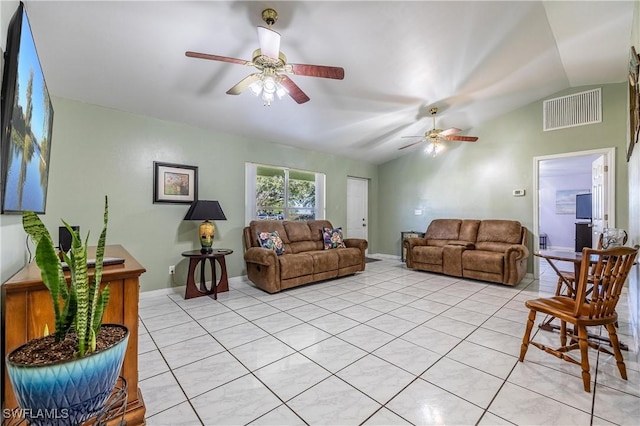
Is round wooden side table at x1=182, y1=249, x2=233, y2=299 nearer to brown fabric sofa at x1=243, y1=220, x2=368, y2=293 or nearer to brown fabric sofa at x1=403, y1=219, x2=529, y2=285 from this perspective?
brown fabric sofa at x1=243, y1=220, x2=368, y2=293

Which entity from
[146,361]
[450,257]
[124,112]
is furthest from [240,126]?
[450,257]

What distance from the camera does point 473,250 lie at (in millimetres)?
4742

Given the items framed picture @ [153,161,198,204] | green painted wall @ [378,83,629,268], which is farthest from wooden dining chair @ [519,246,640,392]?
framed picture @ [153,161,198,204]

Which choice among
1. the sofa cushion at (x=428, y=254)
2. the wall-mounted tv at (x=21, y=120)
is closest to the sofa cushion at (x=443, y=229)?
the sofa cushion at (x=428, y=254)

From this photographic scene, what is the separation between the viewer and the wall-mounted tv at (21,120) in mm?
1152

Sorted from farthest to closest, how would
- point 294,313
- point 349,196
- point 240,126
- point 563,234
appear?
point 563,234 → point 349,196 → point 240,126 → point 294,313

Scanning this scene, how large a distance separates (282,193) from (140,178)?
7.37 feet

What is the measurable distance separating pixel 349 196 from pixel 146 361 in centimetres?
511

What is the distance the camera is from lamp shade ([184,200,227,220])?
358 cm

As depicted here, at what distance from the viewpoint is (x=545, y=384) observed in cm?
176

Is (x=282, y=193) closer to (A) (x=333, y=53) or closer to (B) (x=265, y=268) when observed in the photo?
(B) (x=265, y=268)

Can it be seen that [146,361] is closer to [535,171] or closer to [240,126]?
[240,126]

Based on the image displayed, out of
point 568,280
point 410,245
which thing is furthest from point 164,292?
point 568,280

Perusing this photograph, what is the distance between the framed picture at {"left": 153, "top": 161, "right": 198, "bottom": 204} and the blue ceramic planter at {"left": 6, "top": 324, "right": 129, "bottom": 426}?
312cm
